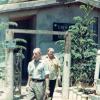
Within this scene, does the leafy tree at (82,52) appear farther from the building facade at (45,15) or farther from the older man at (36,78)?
the older man at (36,78)

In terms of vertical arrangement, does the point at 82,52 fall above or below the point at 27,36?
below

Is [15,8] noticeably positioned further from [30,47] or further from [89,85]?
[89,85]

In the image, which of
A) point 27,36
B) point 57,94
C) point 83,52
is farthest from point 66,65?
point 27,36

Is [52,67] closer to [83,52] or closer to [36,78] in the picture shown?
[36,78]

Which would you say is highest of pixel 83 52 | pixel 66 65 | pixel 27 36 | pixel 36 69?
pixel 27 36

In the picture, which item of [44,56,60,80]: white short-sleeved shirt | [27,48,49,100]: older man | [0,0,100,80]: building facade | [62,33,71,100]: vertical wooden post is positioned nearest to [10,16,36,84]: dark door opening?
[0,0,100,80]: building facade

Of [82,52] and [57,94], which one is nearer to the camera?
[57,94]

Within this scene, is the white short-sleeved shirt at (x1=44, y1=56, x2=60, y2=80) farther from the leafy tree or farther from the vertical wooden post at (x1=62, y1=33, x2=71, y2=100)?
the leafy tree

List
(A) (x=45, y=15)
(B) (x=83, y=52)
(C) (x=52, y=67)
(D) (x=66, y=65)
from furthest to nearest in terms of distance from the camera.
A: 1. (A) (x=45, y=15)
2. (B) (x=83, y=52)
3. (D) (x=66, y=65)
4. (C) (x=52, y=67)

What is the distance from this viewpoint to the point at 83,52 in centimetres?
1627

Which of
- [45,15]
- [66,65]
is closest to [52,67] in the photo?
[66,65]

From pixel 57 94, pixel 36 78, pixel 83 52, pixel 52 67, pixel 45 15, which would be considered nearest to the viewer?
pixel 36 78

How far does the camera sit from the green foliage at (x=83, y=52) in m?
16.1

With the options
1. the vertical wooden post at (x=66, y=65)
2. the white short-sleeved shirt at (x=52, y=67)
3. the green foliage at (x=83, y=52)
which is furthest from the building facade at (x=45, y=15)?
the white short-sleeved shirt at (x=52, y=67)
